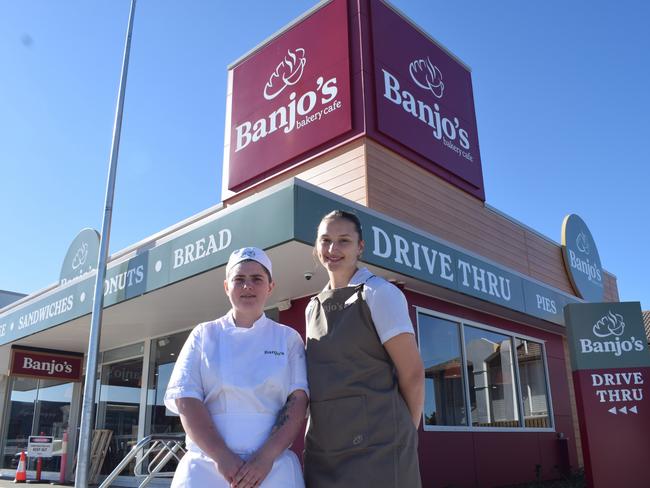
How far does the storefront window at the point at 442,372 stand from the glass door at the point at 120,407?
506cm

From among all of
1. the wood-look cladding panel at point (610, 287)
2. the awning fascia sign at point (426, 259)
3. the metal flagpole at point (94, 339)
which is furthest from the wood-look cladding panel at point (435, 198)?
the wood-look cladding panel at point (610, 287)

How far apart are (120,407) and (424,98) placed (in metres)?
7.18

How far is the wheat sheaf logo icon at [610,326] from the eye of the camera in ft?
23.9

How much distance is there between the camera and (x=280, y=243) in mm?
5246

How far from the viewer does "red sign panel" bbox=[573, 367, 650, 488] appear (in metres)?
6.83

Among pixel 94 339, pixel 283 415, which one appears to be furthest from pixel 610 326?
pixel 283 415

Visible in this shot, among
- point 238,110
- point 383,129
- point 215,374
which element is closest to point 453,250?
point 383,129

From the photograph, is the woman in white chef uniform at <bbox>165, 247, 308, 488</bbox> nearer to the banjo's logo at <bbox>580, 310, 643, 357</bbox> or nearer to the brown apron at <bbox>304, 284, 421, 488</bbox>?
the brown apron at <bbox>304, 284, 421, 488</bbox>

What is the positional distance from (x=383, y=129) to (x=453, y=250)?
5.59 ft

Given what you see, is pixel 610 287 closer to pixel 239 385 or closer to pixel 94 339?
pixel 94 339

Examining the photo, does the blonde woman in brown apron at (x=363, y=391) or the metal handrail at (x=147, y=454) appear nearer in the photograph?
the blonde woman in brown apron at (x=363, y=391)

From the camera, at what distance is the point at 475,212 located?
29.2ft

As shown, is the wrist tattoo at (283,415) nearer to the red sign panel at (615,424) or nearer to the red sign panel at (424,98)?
the red sign panel at (424,98)

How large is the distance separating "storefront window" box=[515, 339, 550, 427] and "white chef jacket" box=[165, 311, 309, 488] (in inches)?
317
